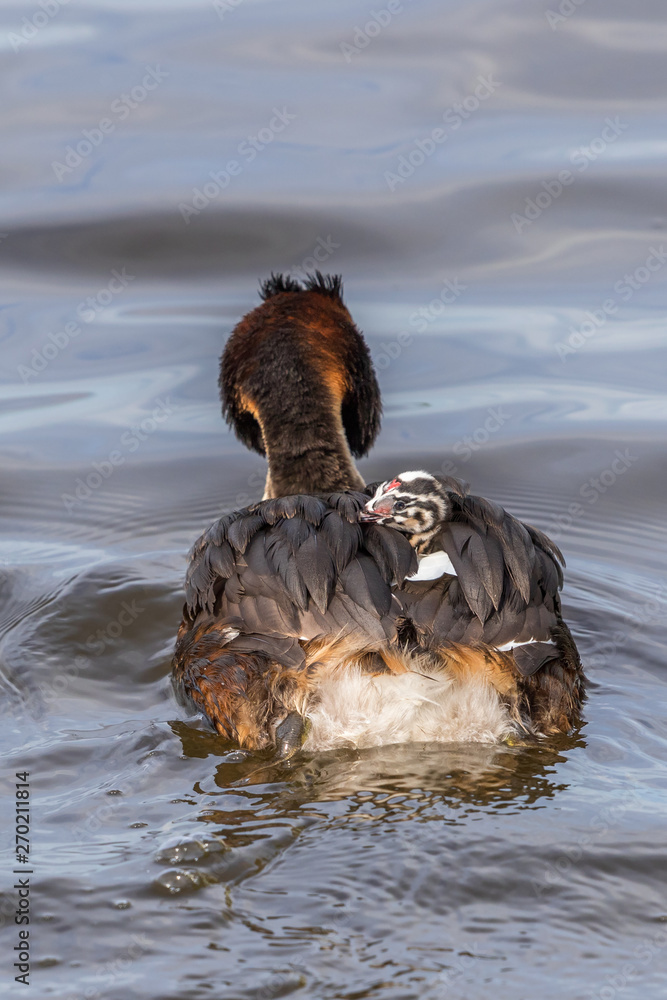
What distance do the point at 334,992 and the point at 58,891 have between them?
94 cm

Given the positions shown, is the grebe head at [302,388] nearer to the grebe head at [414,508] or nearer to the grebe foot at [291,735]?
the grebe head at [414,508]

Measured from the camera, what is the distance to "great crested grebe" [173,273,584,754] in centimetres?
435

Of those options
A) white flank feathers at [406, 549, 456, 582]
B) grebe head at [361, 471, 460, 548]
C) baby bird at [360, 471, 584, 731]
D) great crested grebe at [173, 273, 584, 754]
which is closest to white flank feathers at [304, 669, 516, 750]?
great crested grebe at [173, 273, 584, 754]

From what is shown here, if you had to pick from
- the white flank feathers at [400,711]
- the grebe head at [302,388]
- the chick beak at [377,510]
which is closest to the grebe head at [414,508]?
the chick beak at [377,510]

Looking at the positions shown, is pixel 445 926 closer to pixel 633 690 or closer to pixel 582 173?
pixel 633 690

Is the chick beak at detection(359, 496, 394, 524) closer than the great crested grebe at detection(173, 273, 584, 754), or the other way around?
the great crested grebe at detection(173, 273, 584, 754)

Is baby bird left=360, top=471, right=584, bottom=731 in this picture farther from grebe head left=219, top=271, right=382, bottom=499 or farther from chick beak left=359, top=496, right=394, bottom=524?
grebe head left=219, top=271, right=382, bottom=499

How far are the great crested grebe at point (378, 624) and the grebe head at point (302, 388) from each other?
981 mm

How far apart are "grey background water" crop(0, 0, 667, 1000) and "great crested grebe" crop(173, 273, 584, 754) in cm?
15

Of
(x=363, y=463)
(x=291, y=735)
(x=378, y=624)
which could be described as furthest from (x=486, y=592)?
(x=363, y=463)

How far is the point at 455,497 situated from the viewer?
4.82m

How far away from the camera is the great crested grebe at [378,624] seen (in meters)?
4.35

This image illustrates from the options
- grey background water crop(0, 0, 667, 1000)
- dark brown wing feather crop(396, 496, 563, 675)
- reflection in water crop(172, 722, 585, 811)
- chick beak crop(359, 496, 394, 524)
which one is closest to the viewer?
grey background water crop(0, 0, 667, 1000)

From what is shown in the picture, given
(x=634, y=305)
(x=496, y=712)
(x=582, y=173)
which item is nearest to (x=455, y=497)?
(x=496, y=712)
